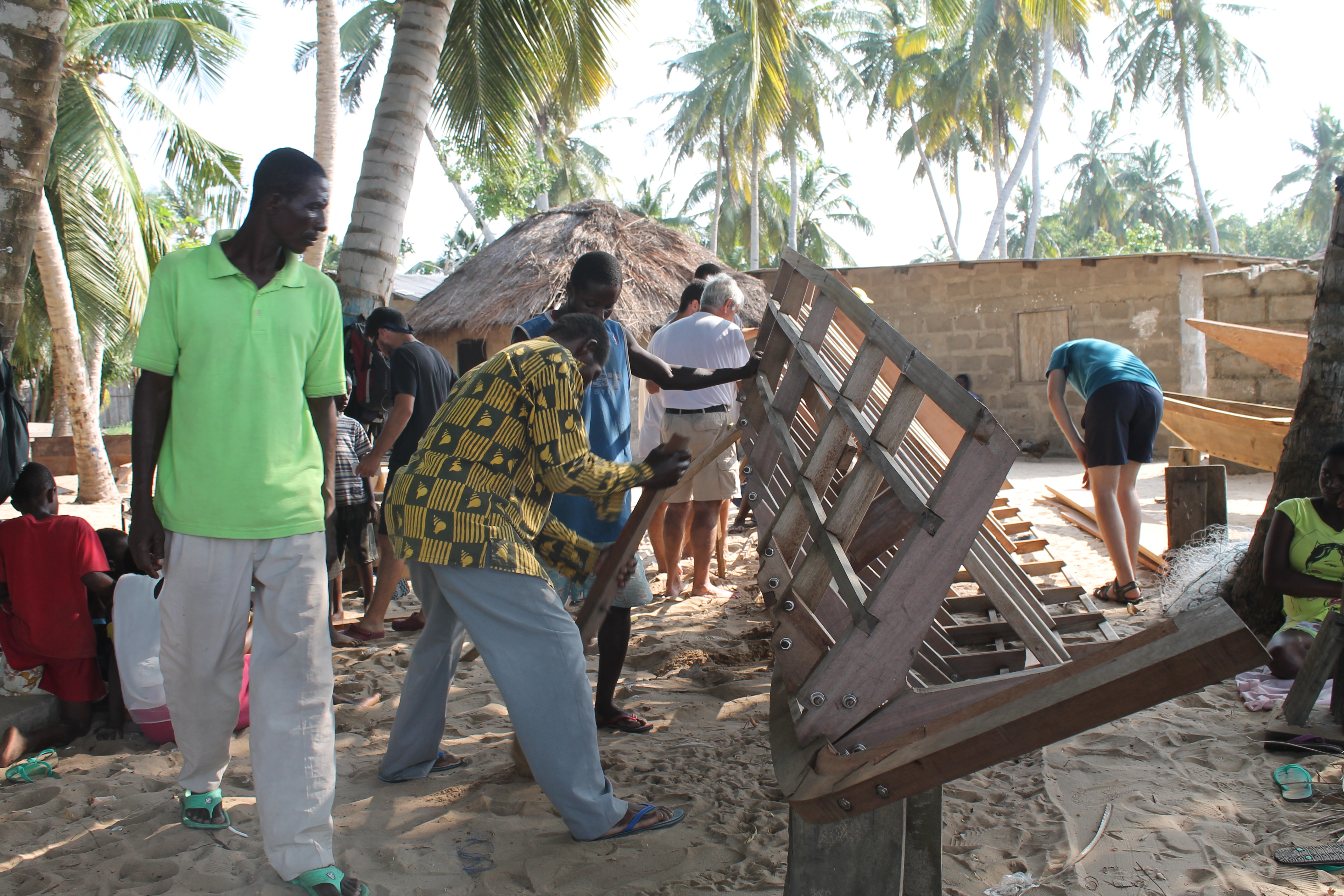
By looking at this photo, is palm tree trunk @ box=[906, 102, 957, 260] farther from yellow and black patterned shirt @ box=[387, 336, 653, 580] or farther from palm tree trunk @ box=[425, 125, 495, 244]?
yellow and black patterned shirt @ box=[387, 336, 653, 580]

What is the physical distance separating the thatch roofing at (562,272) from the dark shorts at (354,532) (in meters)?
5.56

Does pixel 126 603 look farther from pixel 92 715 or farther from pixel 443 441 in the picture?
pixel 443 441

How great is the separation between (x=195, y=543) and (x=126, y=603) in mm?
1295

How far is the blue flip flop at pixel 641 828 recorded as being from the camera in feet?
8.36

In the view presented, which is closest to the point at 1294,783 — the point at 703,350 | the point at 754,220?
the point at 703,350

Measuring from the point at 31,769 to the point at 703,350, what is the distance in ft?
12.6

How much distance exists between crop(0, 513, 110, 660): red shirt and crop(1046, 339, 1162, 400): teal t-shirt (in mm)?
4915

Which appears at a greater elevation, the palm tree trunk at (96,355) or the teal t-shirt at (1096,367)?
the palm tree trunk at (96,355)

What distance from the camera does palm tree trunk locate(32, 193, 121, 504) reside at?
401 inches

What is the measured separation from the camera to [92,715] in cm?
344

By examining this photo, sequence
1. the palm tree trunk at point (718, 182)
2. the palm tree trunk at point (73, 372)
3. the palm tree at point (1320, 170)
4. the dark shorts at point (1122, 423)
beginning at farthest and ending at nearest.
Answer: the palm tree at point (1320, 170), the palm tree trunk at point (718, 182), the palm tree trunk at point (73, 372), the dark shorts at point (1122, 423)

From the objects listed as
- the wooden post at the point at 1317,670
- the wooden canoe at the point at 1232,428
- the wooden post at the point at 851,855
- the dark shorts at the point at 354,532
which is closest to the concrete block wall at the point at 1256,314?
the wooden canoe at the point at 1232,428

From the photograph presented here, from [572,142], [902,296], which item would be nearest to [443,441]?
[902,296]

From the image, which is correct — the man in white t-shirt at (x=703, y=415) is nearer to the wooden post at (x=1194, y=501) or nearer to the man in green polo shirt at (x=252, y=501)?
the wooden post at (x=1194, y=501)
